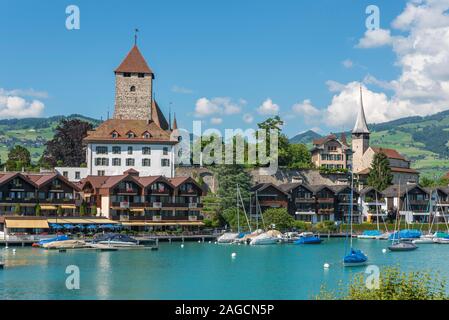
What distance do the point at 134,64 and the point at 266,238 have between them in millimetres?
34983

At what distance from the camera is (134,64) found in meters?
98.0

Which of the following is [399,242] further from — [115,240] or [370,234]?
[115,240]

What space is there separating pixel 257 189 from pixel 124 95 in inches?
889

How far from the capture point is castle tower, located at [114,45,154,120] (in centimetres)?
9662

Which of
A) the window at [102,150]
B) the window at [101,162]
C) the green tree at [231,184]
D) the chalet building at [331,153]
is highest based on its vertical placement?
the chalet building at [331,153]

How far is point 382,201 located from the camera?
339 ft

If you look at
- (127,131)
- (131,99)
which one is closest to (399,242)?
(127,131)

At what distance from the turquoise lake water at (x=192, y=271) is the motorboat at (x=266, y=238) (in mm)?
1901

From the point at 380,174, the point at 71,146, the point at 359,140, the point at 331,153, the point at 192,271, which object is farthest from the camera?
the point at 359,140

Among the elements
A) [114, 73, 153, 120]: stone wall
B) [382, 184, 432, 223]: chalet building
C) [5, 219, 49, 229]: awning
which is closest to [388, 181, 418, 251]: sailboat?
[382, 184, 432, 223]: chalet building

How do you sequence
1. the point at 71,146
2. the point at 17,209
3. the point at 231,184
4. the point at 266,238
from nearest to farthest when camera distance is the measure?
1. the point at 17,209
2. the point at 266,238
3. the point at 231,184
4. the point at 71,146

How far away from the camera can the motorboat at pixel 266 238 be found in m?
76.0

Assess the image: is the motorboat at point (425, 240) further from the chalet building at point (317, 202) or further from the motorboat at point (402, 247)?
the chalet building at point (317, 202)

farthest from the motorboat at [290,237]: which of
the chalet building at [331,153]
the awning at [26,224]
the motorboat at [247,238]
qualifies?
the chalet building at [331,153]
